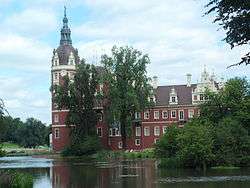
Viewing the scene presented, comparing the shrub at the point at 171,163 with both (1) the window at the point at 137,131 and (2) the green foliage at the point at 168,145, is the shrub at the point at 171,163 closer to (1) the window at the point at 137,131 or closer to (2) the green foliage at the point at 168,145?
(2) the green foliage at the point at 168,145

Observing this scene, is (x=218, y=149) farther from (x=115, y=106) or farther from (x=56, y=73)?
(x=56, y=73)

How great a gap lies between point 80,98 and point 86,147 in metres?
8.22

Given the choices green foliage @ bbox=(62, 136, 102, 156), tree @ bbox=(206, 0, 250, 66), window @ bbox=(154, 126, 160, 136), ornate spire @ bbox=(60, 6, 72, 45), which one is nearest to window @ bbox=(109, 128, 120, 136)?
window @ bbox=(154, 126, 160, 136)

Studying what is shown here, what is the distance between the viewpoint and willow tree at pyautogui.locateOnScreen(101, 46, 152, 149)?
86850 mm

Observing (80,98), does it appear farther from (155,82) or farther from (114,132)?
(155,82)

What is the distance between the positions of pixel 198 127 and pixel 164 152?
5616 mm

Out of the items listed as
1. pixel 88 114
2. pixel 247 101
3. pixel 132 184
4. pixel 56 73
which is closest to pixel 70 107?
pixel 88 114

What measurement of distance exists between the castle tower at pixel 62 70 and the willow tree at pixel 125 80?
64.6 feet

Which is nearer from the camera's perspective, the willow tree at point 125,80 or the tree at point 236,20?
the tree at point 236,20

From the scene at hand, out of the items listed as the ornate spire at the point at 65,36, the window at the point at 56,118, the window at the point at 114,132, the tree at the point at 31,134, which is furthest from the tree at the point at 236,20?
the tree at the point at 31,134

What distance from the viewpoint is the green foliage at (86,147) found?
88.6 m

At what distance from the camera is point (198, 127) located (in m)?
48.8

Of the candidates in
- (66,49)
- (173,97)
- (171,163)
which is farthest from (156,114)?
(171,163)

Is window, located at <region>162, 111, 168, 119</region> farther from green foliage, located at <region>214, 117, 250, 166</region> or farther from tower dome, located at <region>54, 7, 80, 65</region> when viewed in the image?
green foliage, located at <region>214, 117, 250, 166</region>
